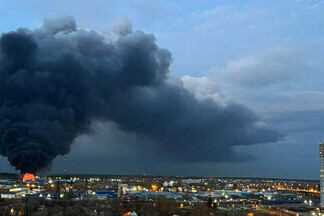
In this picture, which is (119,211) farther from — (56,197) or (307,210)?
(307,210)

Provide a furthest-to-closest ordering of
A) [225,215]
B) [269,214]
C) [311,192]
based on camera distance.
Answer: [311,192] < [269,214] < [225,215]

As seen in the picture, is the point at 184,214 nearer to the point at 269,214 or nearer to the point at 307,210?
the point at 269,214

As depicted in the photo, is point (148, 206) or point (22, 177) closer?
point (148, 206)

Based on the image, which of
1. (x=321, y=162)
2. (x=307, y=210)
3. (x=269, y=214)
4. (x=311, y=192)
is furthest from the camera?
(x=311, y=192)

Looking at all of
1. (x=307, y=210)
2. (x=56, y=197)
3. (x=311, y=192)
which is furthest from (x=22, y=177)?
(x=311, y=192)

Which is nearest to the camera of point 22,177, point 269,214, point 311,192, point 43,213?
point 43,213

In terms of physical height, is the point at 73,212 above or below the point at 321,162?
below

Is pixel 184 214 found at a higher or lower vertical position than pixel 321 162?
lower

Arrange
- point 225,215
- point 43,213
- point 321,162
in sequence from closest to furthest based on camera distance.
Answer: point 43,213 < point 225,215 < point 321,162

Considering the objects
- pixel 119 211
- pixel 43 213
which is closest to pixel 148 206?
pixel 119 211
